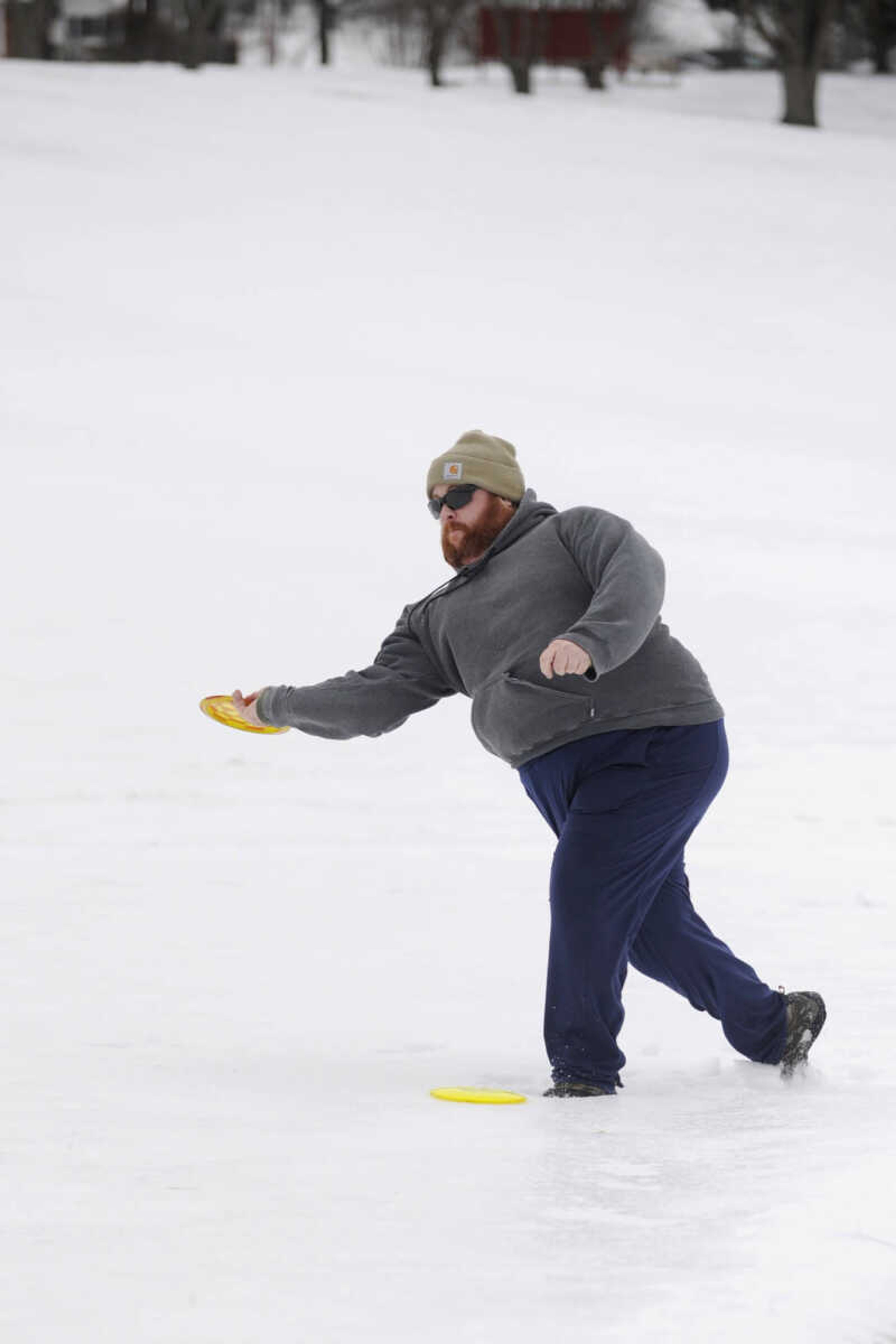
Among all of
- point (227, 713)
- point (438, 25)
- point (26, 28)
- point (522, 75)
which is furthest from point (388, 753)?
point (438, 25)

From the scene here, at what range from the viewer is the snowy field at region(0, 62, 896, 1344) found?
121 inches

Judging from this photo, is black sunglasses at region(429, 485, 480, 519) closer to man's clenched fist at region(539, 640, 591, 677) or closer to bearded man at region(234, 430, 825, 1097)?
bearded man at region(234, 430, 825, 1097)

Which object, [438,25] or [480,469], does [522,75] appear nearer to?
[438,25]

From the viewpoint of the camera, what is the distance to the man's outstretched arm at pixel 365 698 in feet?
14.3

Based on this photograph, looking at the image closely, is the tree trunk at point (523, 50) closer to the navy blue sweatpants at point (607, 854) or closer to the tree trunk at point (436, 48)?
the tree trunk at point (436, 48)

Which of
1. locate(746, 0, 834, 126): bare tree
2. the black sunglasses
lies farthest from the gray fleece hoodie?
locate(746, 0, 834, 126): bare tree

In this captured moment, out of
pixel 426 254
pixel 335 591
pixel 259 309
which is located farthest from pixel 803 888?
pixel 426 254

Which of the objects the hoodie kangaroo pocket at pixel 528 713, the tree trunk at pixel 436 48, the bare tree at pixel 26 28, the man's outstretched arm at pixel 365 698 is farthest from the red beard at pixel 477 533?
the tree trunk at pixel 436 48

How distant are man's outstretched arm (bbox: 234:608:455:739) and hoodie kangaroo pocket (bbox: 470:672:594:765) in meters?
0.21

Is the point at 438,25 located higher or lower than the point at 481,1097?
higher

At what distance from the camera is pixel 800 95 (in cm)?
3123

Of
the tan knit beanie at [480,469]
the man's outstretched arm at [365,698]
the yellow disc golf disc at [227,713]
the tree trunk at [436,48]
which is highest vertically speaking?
the tree trunk at [436,48]

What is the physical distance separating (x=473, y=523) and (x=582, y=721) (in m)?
0.52

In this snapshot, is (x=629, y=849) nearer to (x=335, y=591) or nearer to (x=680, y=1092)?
(x=680, y=1092)
